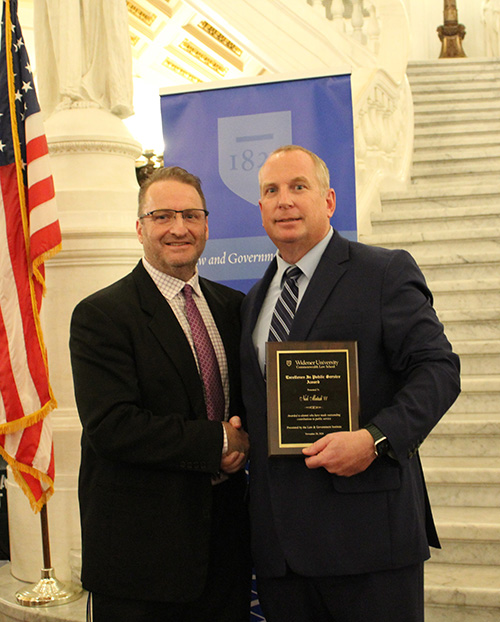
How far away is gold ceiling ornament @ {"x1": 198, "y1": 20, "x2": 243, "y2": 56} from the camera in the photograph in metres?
9.32

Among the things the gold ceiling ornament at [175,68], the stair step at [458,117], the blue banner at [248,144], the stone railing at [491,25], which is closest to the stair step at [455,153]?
the stair step at [458,117]

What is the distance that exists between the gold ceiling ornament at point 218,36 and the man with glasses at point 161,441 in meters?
7.80

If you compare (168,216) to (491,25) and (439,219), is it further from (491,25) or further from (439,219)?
(491,25)

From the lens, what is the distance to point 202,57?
9688mm

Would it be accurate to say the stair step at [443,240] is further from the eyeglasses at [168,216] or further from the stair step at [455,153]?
the eyeglasses at [168,216]

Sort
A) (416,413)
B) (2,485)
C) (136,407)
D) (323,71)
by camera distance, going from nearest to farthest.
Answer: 1. (416,413)
2. (136,407)
3. (323,71)
4. (2,485)

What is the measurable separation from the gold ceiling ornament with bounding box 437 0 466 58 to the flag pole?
11925 millimetres

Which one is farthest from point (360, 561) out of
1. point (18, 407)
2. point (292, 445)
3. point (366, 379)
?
point (18, 407)

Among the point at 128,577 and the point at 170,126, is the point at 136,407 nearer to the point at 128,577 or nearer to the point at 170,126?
the point at 128,577

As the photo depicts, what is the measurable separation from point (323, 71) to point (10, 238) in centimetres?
168

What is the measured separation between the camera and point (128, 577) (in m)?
1.99

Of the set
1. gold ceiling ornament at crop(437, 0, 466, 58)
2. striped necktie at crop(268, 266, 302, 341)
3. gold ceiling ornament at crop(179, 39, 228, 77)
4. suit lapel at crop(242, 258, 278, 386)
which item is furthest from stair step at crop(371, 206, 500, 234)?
gold ceiling ornament at crop(437, 0, 466, 58)

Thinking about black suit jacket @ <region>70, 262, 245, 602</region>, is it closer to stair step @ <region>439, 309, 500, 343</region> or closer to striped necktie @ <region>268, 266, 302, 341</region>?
striped necktie @ <region>268, 266, 302, 341</region>

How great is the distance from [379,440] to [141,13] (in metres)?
8.48
